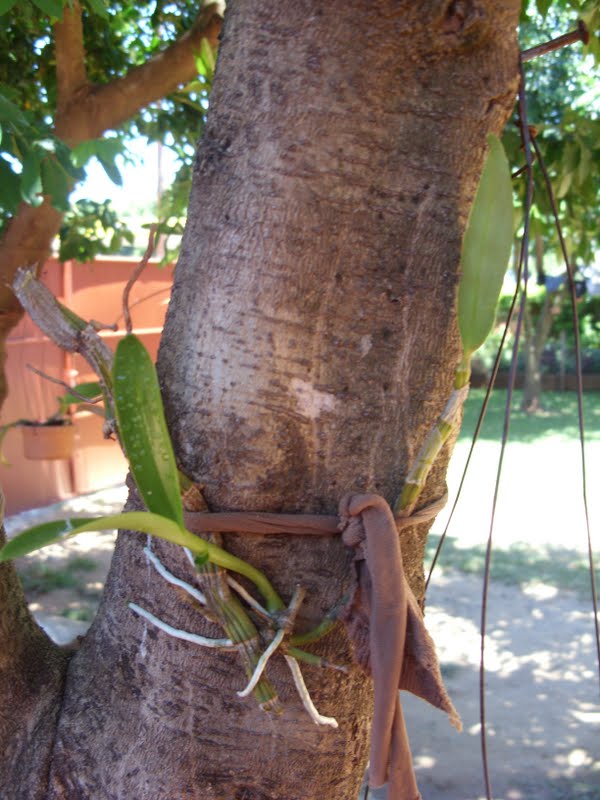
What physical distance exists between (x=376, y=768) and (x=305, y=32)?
2.62 ft

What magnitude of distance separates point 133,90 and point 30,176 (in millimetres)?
1688

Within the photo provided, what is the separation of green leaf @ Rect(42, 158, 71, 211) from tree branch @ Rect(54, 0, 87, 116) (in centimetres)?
146

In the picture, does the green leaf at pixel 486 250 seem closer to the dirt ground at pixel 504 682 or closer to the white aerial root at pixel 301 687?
the white aerial root at pixel 301 687

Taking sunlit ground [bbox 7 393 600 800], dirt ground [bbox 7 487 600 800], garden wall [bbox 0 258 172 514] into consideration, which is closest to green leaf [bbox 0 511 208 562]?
dirt ground [bbox 7 487 600 800]

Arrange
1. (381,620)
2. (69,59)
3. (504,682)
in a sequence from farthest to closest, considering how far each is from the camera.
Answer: (504,682)
(69,59)
(381,620)

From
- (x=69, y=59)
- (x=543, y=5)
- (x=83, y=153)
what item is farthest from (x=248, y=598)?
(x=69, y=59)

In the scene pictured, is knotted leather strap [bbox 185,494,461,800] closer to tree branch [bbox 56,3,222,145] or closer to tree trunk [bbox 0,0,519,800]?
tree trunk [bbox 0,0,519,800]

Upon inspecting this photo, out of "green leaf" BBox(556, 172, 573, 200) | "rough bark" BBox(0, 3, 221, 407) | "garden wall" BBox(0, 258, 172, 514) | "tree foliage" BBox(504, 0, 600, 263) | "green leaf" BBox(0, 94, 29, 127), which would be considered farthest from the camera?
"garden wall" BBox(0, 258, 172, 514)

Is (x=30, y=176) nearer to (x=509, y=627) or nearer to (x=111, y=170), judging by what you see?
(x=111, y=170)

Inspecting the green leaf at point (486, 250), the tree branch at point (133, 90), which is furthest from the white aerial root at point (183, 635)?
the tree branch at point (133, 90)

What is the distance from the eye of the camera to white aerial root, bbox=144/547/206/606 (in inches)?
38.6

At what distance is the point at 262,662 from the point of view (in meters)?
0.92

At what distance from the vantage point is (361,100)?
0.96 metres

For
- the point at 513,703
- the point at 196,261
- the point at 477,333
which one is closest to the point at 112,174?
the point at 196,261
